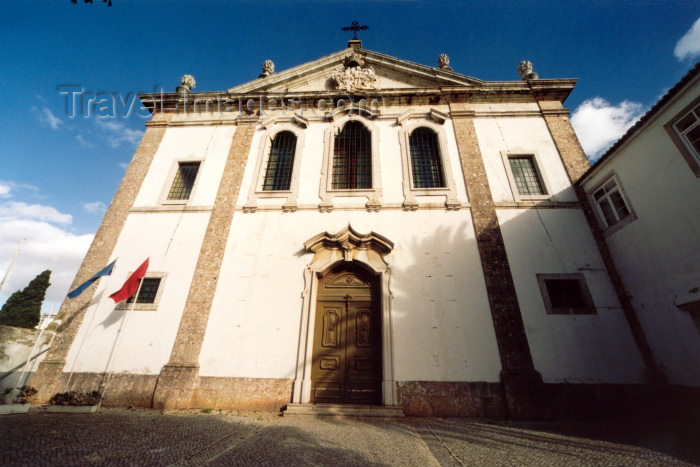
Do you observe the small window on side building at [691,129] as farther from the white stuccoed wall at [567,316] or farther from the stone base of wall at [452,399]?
the stone base of wall at [452,399]

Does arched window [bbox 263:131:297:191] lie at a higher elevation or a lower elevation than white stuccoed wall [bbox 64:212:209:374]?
higher

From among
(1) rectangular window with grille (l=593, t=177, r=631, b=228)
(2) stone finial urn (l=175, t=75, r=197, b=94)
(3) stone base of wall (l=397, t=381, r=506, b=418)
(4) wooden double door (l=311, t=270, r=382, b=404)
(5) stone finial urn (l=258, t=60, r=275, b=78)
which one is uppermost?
(5) stone finial urn (l=258, t=60, r=275, b=78)

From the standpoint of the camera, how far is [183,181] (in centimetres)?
973

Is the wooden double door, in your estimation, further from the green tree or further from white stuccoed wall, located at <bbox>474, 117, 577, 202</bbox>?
the green tree

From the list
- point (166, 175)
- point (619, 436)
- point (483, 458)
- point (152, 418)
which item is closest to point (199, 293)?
point (152, 418)

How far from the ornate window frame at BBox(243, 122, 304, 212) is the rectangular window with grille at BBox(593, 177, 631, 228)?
8948 mm

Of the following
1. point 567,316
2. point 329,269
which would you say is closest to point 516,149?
point 567,316

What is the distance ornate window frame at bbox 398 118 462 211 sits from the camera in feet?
27.2

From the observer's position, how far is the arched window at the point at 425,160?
911 cm

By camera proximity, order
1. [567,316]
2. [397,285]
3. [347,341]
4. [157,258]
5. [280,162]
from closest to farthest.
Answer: [567,316]
[347,341]
[397,285]
[157,258]
[280,162]

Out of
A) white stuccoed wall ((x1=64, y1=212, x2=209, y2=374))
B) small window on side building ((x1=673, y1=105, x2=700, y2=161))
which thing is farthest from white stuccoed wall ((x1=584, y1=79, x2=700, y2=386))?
white stuccoed wall ((x1=64, y1=212, x2=209, y2=374))

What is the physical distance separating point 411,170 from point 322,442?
7704 mm

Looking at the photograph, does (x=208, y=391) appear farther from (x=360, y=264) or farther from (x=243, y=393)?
(x=360, y=264)

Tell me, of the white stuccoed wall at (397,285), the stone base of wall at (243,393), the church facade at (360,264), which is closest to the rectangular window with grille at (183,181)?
the church facade at (360,264)
